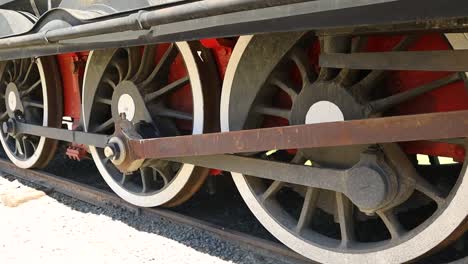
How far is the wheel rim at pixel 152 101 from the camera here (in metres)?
3.13

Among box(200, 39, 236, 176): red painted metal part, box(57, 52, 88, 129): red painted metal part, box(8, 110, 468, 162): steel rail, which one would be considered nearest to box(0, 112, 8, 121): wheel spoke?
box(57, 52, 88, 129): red painted metal part

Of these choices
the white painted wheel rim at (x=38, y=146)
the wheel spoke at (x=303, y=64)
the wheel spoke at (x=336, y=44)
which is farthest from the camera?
the white painted wheel rim at (x=38, y=146)

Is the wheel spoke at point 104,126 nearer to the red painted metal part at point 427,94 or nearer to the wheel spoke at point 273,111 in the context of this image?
the wheel spoke at point 273,111

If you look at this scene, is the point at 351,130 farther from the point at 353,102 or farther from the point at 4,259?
the point at 4,259

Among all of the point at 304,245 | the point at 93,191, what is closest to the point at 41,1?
the point at 93,191

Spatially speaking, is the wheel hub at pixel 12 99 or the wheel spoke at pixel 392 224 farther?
the wheel hub at pixel 12 99

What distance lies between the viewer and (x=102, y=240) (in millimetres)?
3168

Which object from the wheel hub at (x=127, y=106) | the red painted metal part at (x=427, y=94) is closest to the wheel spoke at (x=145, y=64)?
the wheel hub at (x=127, y=106)

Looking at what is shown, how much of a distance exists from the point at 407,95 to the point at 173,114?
147cm

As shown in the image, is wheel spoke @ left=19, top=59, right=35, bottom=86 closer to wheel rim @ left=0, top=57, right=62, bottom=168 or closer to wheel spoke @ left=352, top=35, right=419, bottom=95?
wheel rim @ left=0, top=57, right=62, bottom=168

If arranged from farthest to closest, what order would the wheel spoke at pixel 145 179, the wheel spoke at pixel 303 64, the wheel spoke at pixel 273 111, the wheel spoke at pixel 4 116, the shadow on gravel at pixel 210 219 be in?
the wheel spoke at pixel 4 116, the wheel spoke at pixel 145 179, the shadow on gravel at pixel 210 219, the wheel spoke at pixel 273 111, the wheel spoke at pixel 303 64

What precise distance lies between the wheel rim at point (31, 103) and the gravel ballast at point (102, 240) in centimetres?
69

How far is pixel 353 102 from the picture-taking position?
7.42 feet

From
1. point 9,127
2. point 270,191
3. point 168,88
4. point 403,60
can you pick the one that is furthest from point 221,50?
point 9,127
